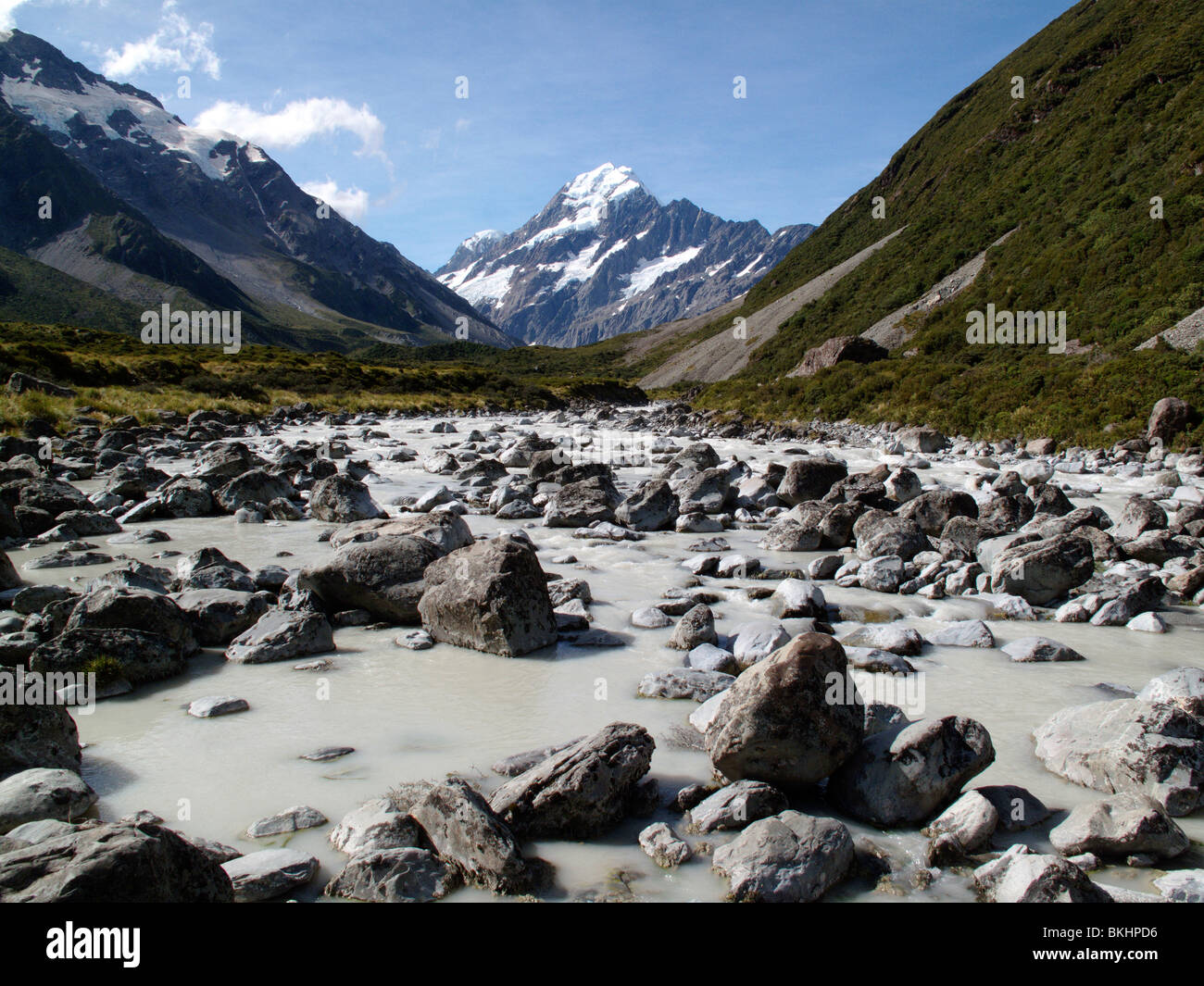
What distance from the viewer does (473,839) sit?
3742mm

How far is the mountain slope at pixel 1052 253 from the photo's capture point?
→ 26766 millimetres

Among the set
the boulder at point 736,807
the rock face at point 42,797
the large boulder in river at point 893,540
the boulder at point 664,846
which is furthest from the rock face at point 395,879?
the large boulder in river at point 893,540

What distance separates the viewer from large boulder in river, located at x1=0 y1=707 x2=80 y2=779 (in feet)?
14.7

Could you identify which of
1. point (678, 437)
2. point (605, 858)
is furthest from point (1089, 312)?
point (605, 858)

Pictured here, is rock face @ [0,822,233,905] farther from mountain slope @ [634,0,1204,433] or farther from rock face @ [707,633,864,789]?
mountain slope @ [634,0,1204,433]

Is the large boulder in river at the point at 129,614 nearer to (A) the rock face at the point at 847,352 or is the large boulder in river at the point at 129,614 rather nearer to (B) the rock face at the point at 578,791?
(B) the rock face at the point at 578,791

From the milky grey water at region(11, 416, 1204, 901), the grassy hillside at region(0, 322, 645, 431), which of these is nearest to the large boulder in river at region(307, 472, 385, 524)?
the milky grey water at region(11, 416, 1204, 901)

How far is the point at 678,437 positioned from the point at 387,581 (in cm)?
2655

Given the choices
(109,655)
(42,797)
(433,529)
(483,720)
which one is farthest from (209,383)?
(42,797)

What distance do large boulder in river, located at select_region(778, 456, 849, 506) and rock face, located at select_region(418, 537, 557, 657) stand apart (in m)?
9.24

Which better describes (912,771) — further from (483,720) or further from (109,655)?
(109,655)

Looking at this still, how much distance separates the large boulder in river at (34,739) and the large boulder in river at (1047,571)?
31.2 ft
